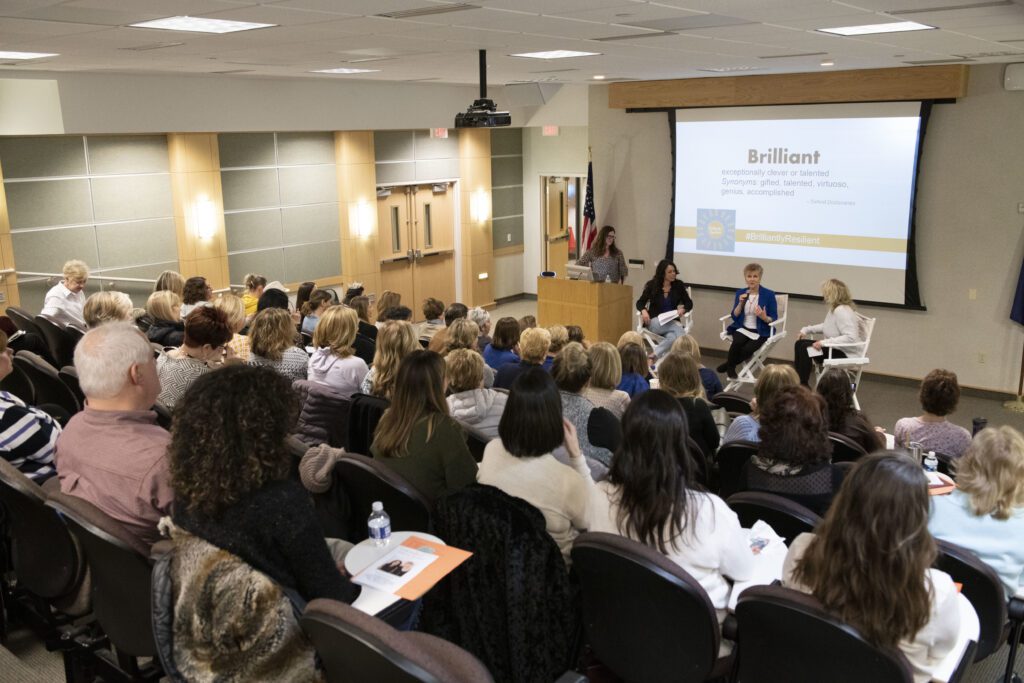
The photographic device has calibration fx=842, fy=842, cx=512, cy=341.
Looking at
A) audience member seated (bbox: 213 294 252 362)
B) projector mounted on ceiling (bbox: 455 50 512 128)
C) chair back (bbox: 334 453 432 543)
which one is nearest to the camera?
chair back (bbox: 334 453 432 543)

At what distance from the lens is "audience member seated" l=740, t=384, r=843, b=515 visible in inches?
130

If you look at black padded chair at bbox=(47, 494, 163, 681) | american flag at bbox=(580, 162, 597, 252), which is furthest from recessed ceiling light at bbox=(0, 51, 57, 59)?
american flag at bbox=(580, 162, 597, 252)

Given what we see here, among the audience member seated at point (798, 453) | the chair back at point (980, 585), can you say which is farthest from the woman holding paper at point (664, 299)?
the chair back at point (980, 585)

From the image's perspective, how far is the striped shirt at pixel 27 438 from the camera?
3.21 metres

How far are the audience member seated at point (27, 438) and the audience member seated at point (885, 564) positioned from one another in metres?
2.83

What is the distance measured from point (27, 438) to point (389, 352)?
5.90 ft

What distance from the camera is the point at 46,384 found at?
16.1 ft

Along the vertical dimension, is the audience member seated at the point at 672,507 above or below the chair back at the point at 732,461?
above

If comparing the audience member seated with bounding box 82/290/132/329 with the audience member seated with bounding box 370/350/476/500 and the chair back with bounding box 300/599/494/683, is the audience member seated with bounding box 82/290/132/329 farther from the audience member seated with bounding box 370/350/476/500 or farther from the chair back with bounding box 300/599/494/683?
the chair back with bounding box 300/599/494/683

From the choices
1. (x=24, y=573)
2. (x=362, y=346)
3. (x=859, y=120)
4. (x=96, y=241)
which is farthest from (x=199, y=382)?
(x=859, y=120)

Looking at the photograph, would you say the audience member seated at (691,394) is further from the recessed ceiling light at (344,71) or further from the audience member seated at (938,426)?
the recessed ceiling light at (344,71)

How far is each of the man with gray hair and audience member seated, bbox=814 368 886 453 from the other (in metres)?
3.15

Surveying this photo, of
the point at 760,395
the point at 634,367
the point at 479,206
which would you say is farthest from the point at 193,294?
the point at 479,206

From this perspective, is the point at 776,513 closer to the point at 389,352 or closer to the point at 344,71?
the point at 389,352
